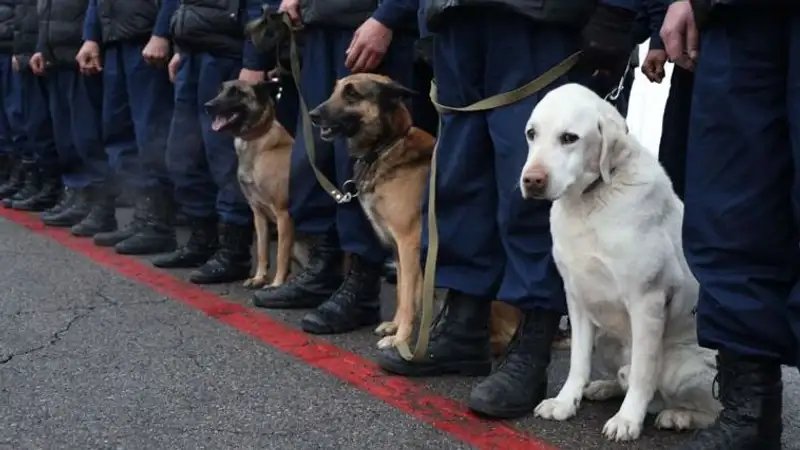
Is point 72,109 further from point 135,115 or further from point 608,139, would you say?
point 608,139

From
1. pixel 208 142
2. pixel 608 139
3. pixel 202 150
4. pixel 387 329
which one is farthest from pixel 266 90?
pixel 608 139

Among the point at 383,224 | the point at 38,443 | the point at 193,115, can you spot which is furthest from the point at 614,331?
the point at 193,115

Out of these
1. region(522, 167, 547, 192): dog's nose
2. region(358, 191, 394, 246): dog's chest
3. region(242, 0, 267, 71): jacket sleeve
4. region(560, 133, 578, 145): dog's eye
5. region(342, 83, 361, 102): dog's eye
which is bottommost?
region(358, 191, 394, 246): dog's chest

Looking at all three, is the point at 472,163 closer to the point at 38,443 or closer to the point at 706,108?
the point at 706,108

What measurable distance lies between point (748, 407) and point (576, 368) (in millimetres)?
552

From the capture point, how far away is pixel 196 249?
5.03m

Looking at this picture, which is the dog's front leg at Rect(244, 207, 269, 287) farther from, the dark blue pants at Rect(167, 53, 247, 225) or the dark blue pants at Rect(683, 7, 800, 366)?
the dark blue pants at Rect(683, 7, 800, 366)

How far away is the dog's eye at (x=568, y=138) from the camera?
238cm

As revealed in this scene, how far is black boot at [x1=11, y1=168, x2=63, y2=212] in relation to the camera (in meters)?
7.03

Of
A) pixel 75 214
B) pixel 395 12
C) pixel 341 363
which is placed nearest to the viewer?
pixel 341 363

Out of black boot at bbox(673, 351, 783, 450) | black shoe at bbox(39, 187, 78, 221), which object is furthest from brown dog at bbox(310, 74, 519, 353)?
black shoe at bbox(39, 187, 78, 221)

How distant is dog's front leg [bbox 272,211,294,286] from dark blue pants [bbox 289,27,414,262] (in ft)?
1.25

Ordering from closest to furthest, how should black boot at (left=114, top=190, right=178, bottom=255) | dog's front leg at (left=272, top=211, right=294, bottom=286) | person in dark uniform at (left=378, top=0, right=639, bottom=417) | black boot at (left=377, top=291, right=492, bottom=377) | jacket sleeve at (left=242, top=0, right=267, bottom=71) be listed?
person in dark uniform at (left=378, top=0, right=639, bottom=417)
black boot at (left=377, top=291, right=492, bottom=377)
jacket sleeve at (left=242, top=0, right=267, bottom=71)
dog's front leg at (left=272, top=211, right=294, bottom=286)
black boot at (left=114, top=190, right=178, bottom=255)

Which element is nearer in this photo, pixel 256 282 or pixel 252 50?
pixel 252 50
